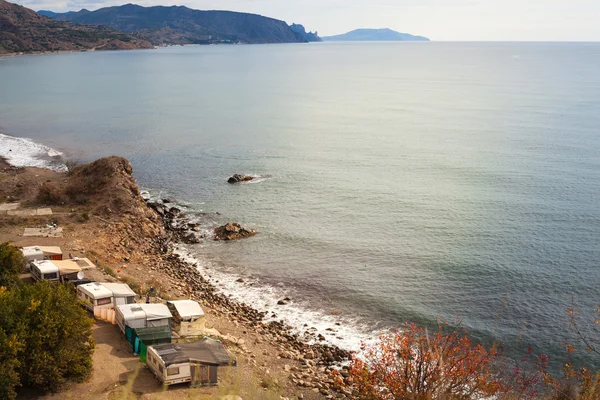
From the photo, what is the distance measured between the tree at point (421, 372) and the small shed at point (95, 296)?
48.9ft

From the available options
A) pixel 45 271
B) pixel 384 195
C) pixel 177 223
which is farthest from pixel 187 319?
pixel 384 195

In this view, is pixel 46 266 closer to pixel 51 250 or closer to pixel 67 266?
pixel 67 266

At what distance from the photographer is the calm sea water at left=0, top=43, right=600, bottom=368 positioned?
39.6 m

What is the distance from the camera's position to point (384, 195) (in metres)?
62.7

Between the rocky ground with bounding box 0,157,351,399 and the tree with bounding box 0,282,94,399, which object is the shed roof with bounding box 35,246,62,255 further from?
the tree with bounding box 0,282,94,399

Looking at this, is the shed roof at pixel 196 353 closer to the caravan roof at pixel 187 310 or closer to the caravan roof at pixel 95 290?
the caravan roof at pixel 187 310

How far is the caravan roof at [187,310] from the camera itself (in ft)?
101

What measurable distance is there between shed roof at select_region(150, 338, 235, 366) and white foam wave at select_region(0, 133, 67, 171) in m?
53.8

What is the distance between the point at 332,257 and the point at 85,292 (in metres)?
22.8

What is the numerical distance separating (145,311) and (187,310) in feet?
9.29

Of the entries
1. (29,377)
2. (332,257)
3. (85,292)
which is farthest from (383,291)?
(29,377)

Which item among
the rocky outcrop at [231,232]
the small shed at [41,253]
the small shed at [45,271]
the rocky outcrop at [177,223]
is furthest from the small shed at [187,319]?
the rocky outcrop at [231,232]

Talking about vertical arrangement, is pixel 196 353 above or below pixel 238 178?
below

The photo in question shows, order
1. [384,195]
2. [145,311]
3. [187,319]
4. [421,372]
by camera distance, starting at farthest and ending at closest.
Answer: [384,195] < [187,319] < [145,311] < [421,372]
